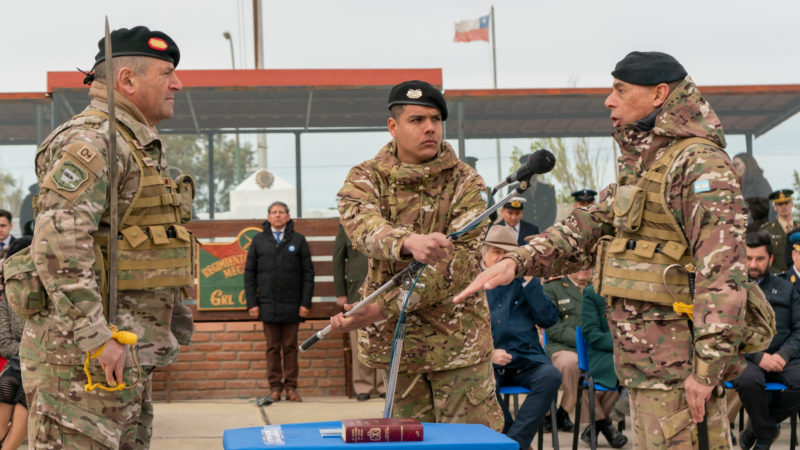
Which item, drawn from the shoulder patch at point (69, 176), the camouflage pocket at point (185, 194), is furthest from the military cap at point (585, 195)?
the shoulder patch at point (69, 176)

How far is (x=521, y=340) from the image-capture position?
259 inches

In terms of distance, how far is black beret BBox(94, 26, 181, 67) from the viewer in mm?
3541

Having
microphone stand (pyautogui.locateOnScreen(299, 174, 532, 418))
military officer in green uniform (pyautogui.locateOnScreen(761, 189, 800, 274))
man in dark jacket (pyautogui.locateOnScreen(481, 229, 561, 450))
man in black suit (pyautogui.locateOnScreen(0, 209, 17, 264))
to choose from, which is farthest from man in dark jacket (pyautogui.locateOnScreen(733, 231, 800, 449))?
man in black suit (pyautogui.locateOnScreen(0, 209, 17, 264))

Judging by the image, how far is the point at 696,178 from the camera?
10.6ft

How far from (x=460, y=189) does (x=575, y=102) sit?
722cm

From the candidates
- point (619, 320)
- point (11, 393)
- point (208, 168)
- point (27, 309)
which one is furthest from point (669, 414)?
point (208, 168)

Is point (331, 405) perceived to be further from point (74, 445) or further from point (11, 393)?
point (74, 445)

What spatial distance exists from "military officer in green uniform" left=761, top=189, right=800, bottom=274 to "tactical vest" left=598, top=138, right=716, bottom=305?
6404 millimetres

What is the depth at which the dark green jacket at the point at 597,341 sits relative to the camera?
655 centimetres

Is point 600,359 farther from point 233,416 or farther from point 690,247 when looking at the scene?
point 233,416

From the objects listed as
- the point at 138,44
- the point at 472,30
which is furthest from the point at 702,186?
the point at 472,30

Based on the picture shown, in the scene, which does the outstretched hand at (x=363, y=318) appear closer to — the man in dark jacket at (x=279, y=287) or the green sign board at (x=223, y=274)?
the man in dark jacket at (x=279, y=287)

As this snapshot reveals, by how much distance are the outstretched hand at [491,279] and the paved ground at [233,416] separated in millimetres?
4158

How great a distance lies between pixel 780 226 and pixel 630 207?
7.08 metres
